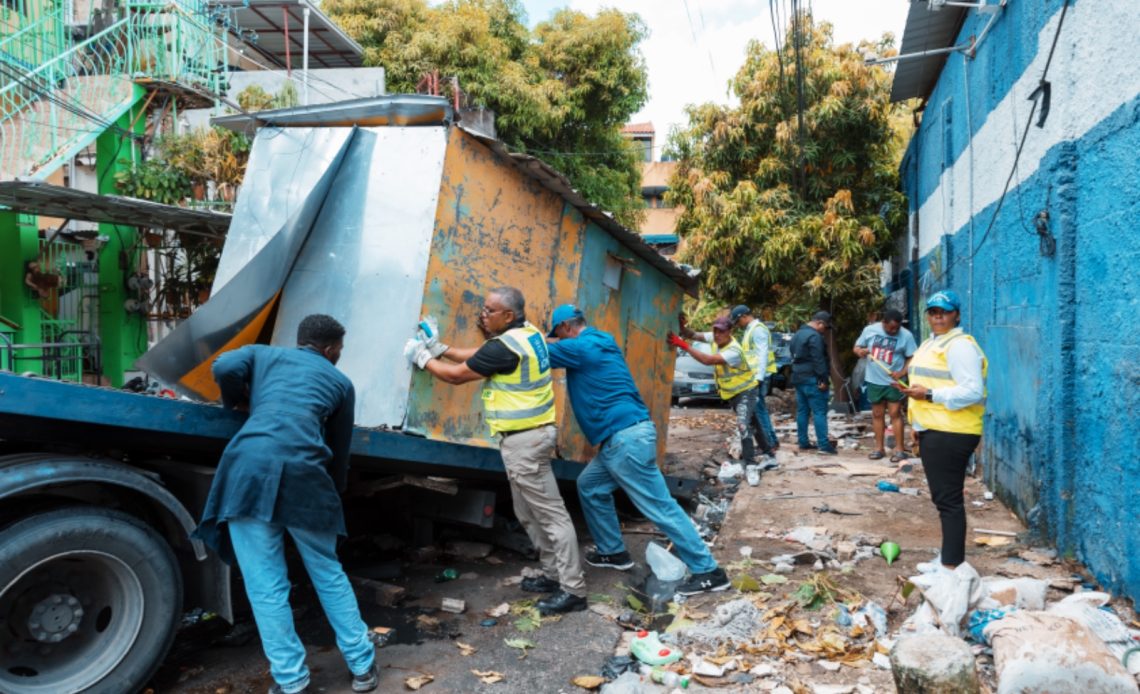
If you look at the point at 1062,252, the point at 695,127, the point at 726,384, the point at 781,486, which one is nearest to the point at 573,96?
the point at 695,127

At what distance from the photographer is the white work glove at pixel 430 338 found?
4230mm

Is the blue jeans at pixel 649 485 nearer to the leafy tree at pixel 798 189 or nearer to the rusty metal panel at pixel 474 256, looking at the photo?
the rusty metal panel at pixel 474 256

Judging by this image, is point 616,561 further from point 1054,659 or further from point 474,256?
point 1054,659

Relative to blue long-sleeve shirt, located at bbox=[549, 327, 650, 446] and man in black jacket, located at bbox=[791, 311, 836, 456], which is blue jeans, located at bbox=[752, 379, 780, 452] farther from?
blue long-sleeve shirt, located at bbox=[549, 327, 650, 446]

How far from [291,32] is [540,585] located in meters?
14.3

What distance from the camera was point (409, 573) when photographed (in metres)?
5.02

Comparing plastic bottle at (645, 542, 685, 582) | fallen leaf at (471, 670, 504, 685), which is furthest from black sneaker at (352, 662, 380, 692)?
plastic bottle at (645, 542, 685, 582)

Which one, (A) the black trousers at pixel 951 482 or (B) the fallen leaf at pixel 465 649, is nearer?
(B) the fallen leaf at pixel 465 649

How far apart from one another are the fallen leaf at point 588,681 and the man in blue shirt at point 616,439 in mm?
1098

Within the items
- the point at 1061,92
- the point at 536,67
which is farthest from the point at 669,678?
the point at 536,67

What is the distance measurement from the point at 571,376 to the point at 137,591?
2451 millimetres

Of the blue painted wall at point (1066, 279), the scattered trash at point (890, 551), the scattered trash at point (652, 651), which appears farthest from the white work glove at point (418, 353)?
the blue painted wall at point (1066, 279)

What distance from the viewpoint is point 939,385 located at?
4.48m

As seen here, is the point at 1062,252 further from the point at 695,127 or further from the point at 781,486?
the point at 695,127
